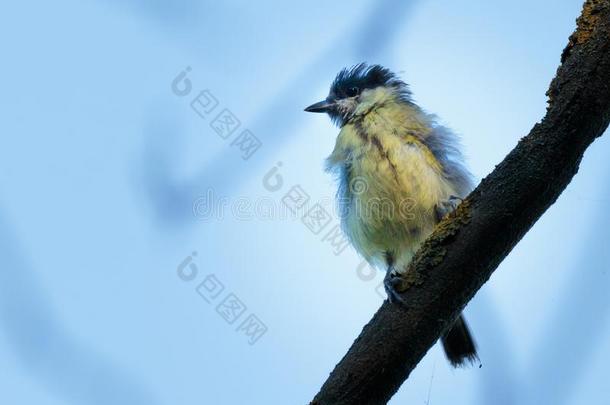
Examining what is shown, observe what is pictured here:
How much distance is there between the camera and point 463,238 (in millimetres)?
2242

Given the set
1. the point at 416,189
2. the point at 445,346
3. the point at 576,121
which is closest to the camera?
the point at 576,121

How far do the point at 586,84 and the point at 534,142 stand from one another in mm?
213

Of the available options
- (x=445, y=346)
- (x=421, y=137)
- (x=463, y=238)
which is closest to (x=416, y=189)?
(x=421, y=137)

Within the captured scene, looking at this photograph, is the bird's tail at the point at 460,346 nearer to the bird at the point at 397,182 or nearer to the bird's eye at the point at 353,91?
the bird at the point at 397,182

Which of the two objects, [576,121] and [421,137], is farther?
[421,137]

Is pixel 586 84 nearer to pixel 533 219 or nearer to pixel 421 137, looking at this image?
pixel 533 219

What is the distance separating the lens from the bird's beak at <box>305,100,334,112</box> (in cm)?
474

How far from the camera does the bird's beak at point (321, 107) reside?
4742 mm

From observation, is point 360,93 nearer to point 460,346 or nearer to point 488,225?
point 460,346

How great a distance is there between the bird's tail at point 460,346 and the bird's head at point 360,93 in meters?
1.29

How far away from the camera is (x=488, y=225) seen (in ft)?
7.23

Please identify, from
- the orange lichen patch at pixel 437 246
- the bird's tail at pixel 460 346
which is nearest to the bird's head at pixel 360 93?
the bird's tail at pixel 460 346

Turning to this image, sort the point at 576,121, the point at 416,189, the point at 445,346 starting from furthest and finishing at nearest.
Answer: the point at 445,346
the point at 416,189
the point at 576,121

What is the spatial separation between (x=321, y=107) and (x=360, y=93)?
0.27m
